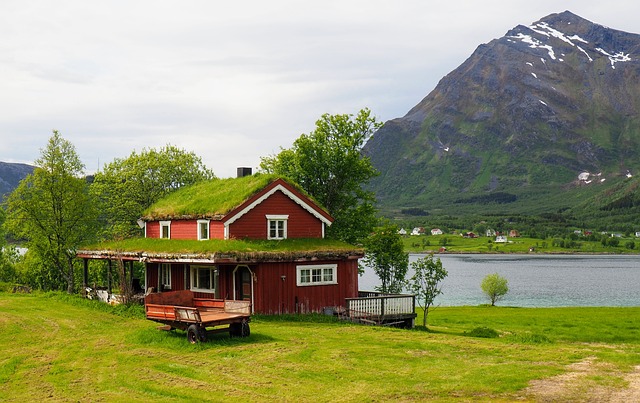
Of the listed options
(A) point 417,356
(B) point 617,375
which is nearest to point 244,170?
(A) point 417,356

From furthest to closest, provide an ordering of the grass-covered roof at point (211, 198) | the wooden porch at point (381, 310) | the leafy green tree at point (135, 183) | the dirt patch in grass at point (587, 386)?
the leafy green tree at point (135, 183)
the grass-covered roof at point (211, 198)
the wooden porch at point (381, 310)
the dirt patch in grass at point (587, 386)

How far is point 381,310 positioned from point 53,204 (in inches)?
1099

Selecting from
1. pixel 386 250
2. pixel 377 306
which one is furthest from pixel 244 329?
pixel 386 250

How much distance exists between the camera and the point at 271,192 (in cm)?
4144

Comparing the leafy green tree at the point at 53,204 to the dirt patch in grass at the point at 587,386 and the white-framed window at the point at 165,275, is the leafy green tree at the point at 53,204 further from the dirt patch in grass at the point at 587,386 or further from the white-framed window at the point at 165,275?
the dirt patch in grass at the point at 587,386

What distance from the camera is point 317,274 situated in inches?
1555

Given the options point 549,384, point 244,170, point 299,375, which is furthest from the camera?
point 244,170

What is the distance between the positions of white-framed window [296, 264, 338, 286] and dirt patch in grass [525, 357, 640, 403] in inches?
727

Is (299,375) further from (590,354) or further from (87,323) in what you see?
(87,323)

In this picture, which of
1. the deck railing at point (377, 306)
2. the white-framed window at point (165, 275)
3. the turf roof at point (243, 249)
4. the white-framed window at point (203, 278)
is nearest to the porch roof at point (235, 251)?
the turf roof at point (243, 249)

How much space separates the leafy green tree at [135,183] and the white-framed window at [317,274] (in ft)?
106

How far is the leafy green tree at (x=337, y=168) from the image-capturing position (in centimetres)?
5675

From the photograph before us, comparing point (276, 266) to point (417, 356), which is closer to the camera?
point (417, 356)

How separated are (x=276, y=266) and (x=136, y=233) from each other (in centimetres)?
3471
